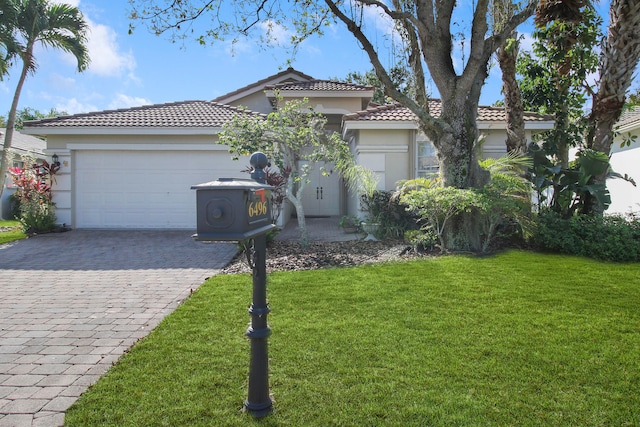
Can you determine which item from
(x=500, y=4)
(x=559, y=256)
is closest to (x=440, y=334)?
(x=559, y=256)

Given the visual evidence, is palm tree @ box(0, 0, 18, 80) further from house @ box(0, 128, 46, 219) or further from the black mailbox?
the black mailbox

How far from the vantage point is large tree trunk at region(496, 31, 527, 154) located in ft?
34.9

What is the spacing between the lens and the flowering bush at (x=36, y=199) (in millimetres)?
12289

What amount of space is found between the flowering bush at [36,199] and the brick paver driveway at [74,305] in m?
1.34

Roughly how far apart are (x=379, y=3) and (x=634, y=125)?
11802 mm

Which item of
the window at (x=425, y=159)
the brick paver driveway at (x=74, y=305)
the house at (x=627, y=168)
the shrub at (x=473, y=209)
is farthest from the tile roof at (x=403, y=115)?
the brick paver driveway at (x=74, y=305)

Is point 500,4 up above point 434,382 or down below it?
above

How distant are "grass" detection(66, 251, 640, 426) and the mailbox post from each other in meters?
0.25

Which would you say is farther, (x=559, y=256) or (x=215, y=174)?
(x=215, y=174)

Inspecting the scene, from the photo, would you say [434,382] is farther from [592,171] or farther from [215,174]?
[215,174]

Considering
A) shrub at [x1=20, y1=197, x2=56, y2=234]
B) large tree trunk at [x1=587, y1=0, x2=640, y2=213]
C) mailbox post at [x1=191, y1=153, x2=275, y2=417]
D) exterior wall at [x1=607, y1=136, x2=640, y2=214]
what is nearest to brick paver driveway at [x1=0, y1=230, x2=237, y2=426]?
shrub at [x1=20, y1=197, x2=56, y2=234]

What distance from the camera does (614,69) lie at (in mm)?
9383

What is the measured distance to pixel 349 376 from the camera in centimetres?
350

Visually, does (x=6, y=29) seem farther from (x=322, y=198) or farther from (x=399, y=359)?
(x=399, y=359)
